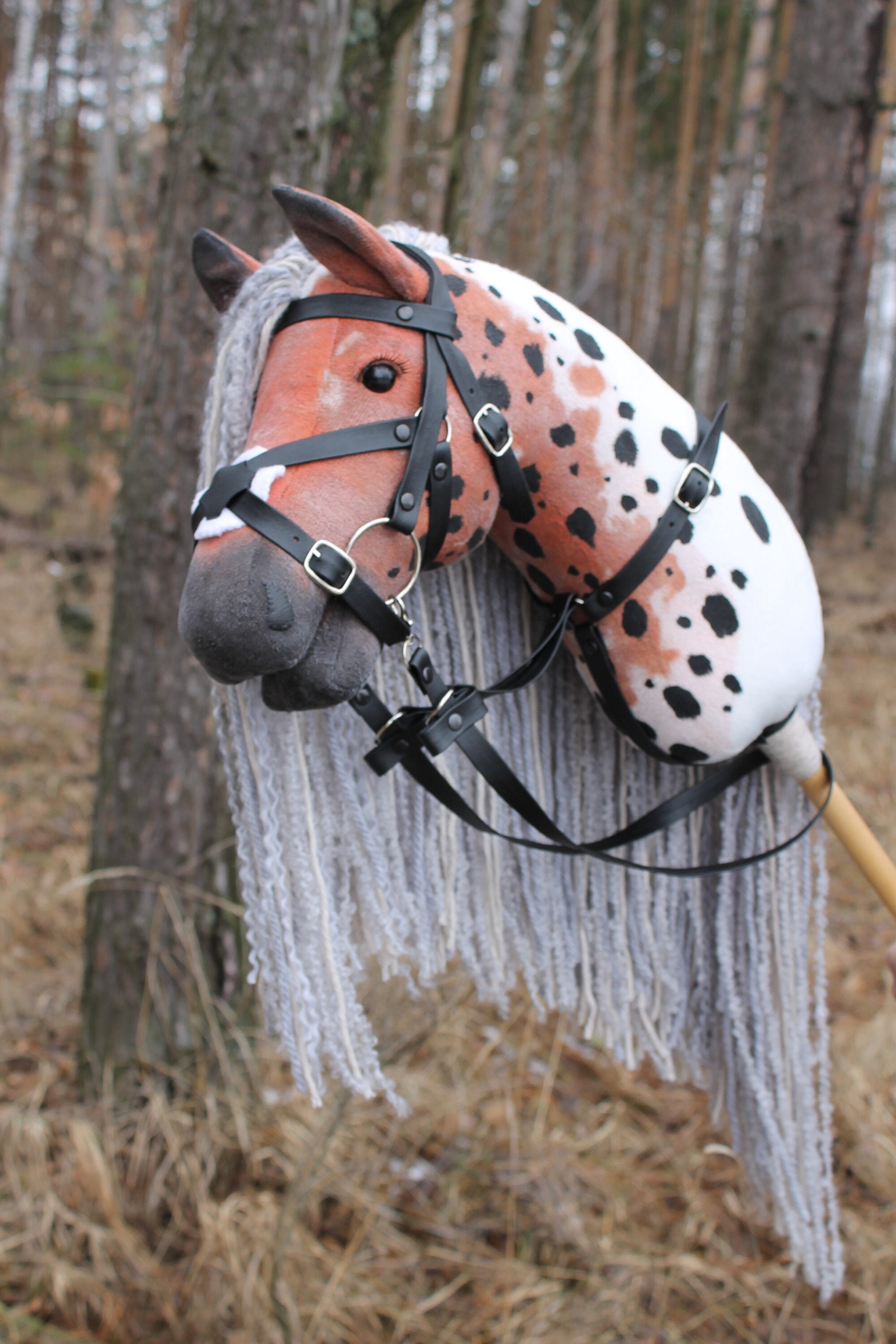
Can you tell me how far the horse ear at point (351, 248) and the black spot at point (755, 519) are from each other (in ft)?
1.72

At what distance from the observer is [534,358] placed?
44.1 inches

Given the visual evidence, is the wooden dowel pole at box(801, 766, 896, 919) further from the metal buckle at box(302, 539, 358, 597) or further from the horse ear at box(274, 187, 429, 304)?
the horse ear at box(274, 187, 429, 304)

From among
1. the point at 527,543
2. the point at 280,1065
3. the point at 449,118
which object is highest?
the point at 449,118

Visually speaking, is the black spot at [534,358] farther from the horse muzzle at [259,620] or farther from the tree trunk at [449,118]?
the tree trunk at [449,118]

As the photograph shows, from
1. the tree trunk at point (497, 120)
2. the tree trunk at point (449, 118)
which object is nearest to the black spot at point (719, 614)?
the tree trunk at point (449, 118)

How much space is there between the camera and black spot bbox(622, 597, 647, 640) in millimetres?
1198

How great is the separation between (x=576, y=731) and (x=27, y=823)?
310cm

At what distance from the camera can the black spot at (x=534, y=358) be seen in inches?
43.9

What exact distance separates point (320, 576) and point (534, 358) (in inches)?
16.5

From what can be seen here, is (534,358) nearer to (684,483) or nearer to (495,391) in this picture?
(495,391)

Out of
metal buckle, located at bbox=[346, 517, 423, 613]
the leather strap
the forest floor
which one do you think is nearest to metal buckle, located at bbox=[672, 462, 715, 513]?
the leather strap

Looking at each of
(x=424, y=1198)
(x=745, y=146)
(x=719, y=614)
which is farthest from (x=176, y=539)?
(x=745, y=146)

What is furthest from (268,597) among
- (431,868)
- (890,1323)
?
(890,1323)

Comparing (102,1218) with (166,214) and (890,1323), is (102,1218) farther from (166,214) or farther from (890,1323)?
(166,214)
